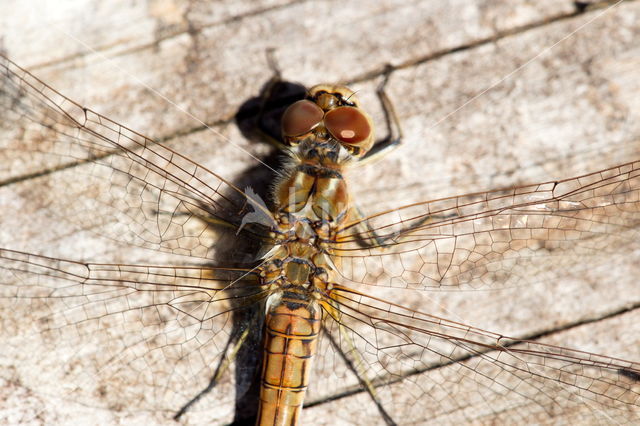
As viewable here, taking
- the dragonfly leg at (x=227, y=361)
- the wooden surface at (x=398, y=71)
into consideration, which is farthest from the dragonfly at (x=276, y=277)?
the wooden surface at (x=398, y=71)

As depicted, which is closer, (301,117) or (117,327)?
(117,327)

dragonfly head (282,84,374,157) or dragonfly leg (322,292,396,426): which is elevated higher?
dragonfly head (282,84,374,157)

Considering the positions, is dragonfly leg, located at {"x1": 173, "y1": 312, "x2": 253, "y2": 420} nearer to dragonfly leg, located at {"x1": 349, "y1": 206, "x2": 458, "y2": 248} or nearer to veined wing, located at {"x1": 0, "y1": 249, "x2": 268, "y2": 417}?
veined wing, located at {"x1": 0, "y1": 249, "x2": 268, "y2": 417}

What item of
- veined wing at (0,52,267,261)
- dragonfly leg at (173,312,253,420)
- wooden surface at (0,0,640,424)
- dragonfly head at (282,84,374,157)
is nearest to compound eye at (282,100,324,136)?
dragonfly head at (282,84,374,157)

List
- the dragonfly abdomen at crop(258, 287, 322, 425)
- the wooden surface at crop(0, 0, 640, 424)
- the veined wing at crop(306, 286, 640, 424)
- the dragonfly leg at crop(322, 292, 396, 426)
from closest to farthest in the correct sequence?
the veined wing at crop(306, 286, 640, 424)
the dragonfly abdomen at crop(258, 287, 322, 425)
the dragonfly leg at crop(322, 292, 396, 426)
the wooden surface at crop(0, 0, 640, 424)

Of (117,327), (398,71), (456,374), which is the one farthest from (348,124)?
(117,327)

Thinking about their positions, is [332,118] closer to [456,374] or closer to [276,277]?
[276,277]
